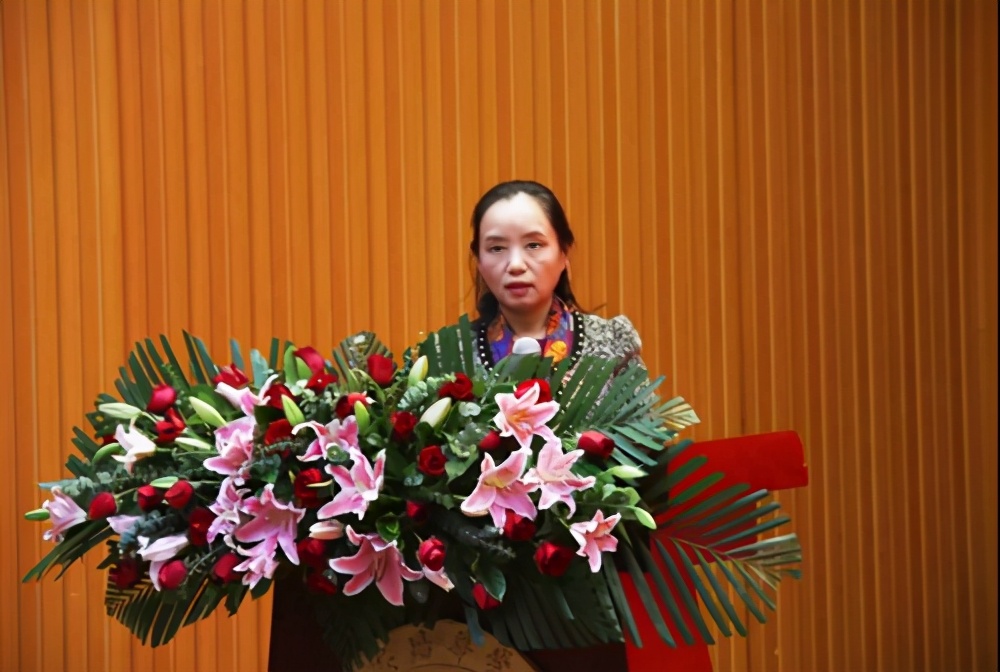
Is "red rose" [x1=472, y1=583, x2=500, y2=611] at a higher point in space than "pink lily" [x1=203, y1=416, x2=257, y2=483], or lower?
lower

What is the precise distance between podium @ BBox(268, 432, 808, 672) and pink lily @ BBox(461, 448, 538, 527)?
0.19 m

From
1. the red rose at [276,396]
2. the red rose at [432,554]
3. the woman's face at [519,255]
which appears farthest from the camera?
the woman's face at [519,255]

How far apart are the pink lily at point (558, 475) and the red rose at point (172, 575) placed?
373 millimetres

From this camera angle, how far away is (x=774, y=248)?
3.72m

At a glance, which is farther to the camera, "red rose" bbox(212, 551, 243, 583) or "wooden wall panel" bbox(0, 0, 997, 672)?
"wooden wall panel" bbox(0, 0, 997, 672)

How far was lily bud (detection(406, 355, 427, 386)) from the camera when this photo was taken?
1.40 m

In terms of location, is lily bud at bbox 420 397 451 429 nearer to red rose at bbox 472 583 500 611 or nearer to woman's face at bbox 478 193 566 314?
red rose at bbox 472 583 500 611

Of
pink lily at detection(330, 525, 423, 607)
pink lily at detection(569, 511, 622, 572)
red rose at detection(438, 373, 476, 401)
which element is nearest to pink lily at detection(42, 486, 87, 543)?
pink lily at detection(330, 525, 423, 607)

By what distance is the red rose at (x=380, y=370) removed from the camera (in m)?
1.41

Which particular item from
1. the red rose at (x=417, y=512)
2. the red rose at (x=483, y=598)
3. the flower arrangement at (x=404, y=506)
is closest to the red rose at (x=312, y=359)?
the flower arrangement at (x=404, y=506)

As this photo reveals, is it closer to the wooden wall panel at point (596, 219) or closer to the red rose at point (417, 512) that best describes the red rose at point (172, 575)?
the red rose at point (417, 512)

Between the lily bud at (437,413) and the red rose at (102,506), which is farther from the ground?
the lily bud at (437,413)

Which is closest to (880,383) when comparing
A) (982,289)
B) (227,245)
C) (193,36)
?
(982,289)

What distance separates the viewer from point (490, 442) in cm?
133
